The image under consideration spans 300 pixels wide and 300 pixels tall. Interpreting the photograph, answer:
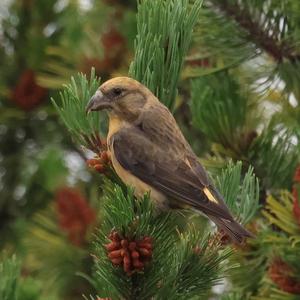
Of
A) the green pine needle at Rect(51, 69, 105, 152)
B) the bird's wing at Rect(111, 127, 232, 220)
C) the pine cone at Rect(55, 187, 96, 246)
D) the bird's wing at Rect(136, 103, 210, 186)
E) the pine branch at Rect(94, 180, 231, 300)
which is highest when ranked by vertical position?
the green pine needle at Rect(51, 69, 105, 152)

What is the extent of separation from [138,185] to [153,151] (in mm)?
171

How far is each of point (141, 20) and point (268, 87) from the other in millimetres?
1097

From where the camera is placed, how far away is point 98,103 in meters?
3.69

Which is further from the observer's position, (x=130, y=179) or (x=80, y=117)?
(x=130, y=179)

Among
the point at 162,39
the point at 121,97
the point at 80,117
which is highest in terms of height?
the point at 162,39

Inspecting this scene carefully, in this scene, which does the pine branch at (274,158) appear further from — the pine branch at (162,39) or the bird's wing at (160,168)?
the pine branch at (162,39)

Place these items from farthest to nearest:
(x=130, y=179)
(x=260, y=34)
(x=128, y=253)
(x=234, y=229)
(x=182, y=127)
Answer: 1. (x=182, y=127)
2. (x=260, y=34)
3. (x=130, y=179)
4. (x=234, y=229)
5. (x=128, y=253)

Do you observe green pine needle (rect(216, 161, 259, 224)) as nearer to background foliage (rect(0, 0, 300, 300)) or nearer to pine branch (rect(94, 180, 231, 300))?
background foliage (rect(0, 0, 300, 300))

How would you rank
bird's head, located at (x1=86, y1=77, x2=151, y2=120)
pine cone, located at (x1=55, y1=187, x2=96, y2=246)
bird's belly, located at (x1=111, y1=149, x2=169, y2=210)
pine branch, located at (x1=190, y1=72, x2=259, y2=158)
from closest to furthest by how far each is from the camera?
bird's belly, located at (x1=111, y1=149, x2=169, y2=210) → bird's head, located at (x1=86, y1=77, x2=151, y2=120) → pine branch, located at (x1=190, y1=72, x2=259, y2=158) → pine cone, located at (x1=55, y1=187, x2=96, y2=246)

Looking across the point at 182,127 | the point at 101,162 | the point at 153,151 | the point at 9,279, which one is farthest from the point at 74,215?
the point at 9,279

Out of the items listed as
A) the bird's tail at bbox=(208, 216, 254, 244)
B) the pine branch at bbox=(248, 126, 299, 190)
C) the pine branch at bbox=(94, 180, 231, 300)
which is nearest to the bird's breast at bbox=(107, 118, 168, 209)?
the bird's tail at bbox=(208, 216, 254, 244)

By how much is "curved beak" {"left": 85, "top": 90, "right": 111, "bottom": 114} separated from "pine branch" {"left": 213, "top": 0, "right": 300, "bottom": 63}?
69cm

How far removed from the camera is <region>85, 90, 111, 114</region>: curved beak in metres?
3.40

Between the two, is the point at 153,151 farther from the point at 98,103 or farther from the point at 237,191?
the point at 237,191
